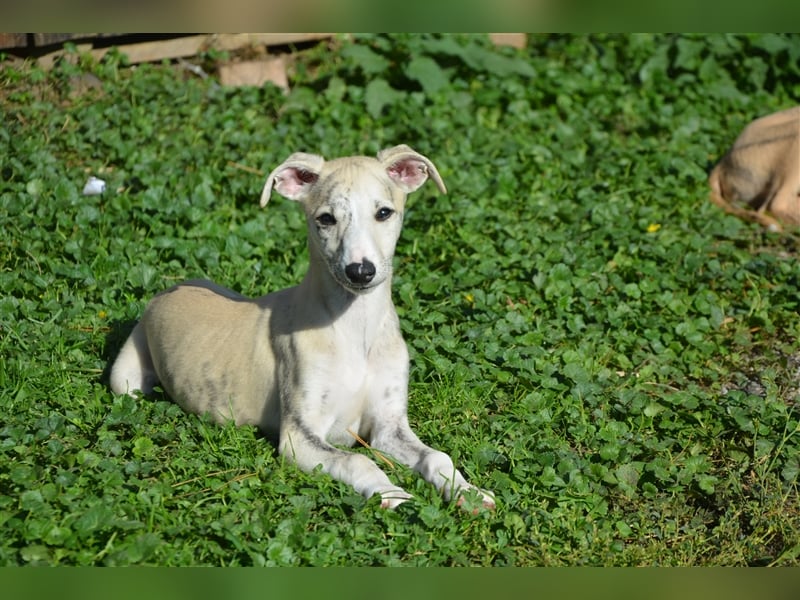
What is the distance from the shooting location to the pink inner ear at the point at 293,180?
5.56m

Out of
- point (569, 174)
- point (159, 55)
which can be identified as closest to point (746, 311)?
point (569, 174)

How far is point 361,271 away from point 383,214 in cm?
44

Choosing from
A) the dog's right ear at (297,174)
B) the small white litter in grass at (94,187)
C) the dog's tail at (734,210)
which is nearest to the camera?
the dog's right ear at (297,174)

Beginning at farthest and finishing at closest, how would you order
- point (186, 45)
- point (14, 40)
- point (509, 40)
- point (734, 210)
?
point (509, 40) < point (186, 45) < point (14, 40) < point (734, 210)

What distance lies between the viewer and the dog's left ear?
18.0 ft

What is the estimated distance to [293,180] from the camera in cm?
561

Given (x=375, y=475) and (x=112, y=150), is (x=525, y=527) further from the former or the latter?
(x=112, y=150)

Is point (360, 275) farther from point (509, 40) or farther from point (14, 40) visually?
point (509, 40)

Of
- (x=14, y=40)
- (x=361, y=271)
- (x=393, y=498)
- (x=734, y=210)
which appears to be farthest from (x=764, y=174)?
(x=14, y=40)

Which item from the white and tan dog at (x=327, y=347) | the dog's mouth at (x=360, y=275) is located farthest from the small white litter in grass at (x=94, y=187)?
the dog's mouth at (x=360, y=275)

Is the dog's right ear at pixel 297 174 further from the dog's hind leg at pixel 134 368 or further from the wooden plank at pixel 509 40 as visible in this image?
the wooden plank at pixel 509 40

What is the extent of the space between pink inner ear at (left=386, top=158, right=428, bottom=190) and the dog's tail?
3788 mm

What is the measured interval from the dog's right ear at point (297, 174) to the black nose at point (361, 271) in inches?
31.3

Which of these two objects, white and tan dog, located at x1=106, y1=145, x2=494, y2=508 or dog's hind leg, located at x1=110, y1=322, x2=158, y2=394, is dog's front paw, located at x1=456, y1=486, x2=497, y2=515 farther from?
dog's hind leg, located at x1=110, y1=322, x2=158, y2=394
